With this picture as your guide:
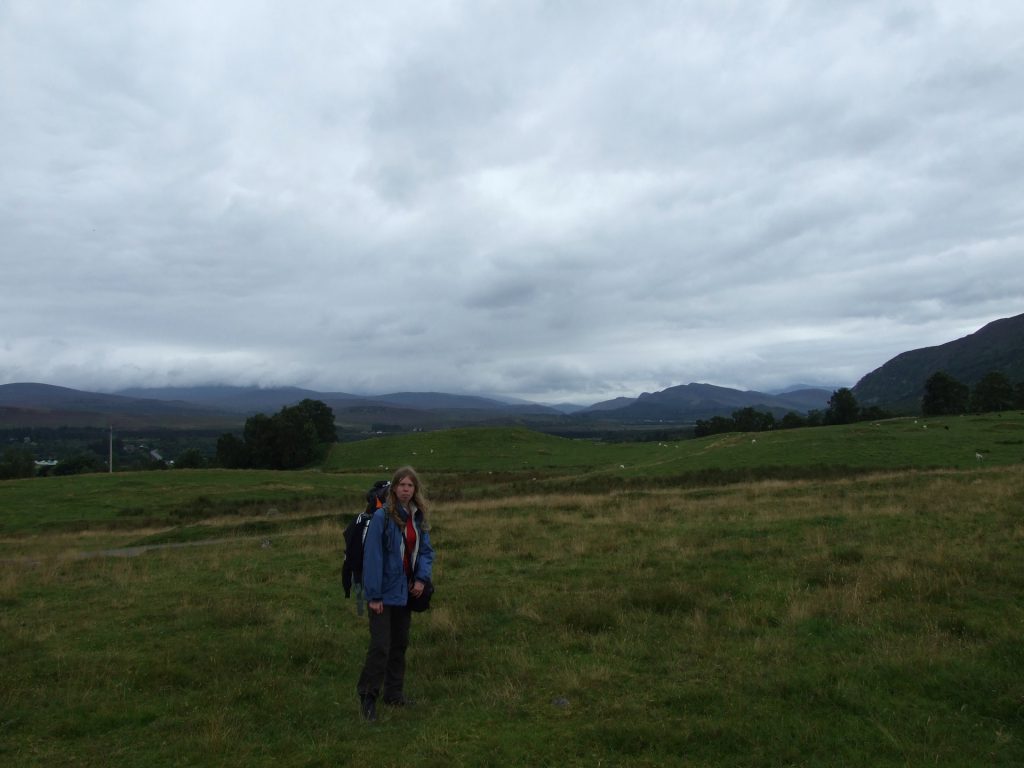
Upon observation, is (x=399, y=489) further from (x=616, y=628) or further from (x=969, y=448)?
(x=969, y=448)

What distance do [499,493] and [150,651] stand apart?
2789 cm

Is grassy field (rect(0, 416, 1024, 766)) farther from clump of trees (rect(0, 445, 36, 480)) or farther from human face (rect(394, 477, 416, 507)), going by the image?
clump of trees (rect(0, 445, 36, 480))

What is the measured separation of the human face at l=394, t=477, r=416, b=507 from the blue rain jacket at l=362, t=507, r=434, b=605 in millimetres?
117

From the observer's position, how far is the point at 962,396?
81.6m

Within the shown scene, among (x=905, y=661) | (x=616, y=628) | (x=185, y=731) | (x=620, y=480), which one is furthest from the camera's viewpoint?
(x=620, y=480)

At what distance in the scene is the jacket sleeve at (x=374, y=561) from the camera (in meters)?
6.68

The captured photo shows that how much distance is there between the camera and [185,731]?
249 inches

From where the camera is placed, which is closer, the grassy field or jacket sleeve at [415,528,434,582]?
the grassy field

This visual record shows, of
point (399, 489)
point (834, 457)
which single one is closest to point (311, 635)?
point (399, 489)

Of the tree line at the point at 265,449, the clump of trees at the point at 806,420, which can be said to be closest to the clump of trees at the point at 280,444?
the tree line at the point at 265,449

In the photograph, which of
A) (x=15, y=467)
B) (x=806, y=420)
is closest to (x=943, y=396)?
(x=806, y=420)

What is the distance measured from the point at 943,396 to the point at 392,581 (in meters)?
90.8

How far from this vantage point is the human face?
6.97 metres

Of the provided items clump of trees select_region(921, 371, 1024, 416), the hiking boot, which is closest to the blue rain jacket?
the hiking boot
